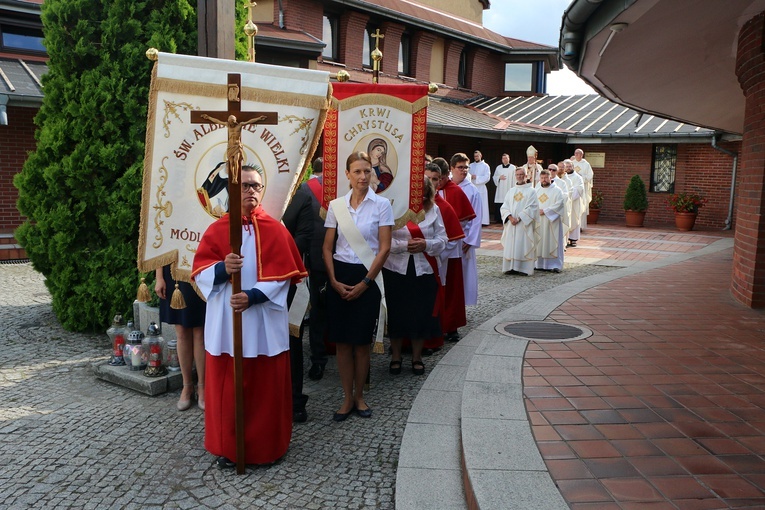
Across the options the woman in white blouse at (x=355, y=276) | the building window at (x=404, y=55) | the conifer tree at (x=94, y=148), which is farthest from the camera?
the building window at (x=404, y=55)

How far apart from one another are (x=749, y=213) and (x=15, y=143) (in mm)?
12016

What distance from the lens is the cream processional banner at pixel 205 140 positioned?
4.42 meters

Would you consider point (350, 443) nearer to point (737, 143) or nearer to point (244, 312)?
point (244, 312)

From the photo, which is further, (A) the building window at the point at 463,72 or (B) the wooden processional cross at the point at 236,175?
(A) the building window at the point at 463,72

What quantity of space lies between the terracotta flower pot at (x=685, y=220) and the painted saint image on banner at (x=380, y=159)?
16.2 meters

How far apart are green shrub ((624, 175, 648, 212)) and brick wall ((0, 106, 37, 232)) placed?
1631 cm

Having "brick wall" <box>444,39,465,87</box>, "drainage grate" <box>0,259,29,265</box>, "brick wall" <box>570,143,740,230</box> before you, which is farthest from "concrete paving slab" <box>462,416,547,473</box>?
"brick wall" <box>444,39,465,87</box>

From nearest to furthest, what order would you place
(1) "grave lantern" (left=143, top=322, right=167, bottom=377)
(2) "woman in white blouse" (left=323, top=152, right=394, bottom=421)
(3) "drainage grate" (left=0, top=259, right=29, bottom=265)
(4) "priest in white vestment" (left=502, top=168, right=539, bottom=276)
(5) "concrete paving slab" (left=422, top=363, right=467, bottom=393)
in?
(2) "woman in white blouse" (left=323, top=152, right=394, bottom=421), (5) "concrete paving slab" (left=422, top=363, right=467, bottom=393), (1) "grave lantern" (left=143, top=322, right=167, bottom=377), (4) "priest in white vestment" (left=502, top=168, right=539, bottom=276), (3) "drainage grate" (left=0, top=259, right=29, bottom=265)

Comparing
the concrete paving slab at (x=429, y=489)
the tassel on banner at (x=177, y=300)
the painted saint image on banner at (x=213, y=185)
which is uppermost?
the painted saint image on banner at (x=213, y=185)

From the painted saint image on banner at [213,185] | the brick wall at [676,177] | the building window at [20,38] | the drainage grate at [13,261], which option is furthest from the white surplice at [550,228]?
the brick wall at [676,177]

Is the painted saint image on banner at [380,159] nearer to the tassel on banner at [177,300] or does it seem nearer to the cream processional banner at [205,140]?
the cream processional banner at [205,140]

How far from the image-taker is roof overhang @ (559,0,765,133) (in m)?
5.25

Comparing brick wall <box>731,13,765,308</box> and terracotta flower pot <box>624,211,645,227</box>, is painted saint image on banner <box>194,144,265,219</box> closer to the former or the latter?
brick wall <box>731,13,765,308</box>

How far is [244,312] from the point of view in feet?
12.7
